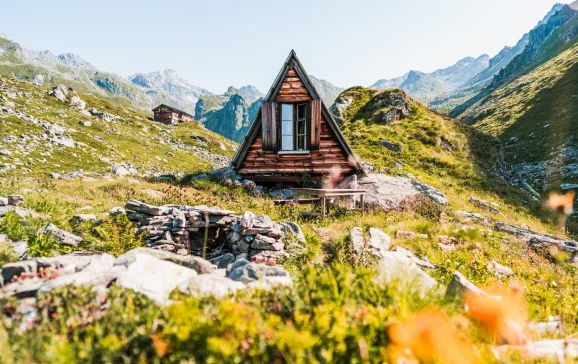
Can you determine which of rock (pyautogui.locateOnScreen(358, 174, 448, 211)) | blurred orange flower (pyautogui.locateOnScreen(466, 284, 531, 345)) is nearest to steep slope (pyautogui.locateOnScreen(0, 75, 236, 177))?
rock (pyautogui.locateOnScreen(358, 174, 448, 211))

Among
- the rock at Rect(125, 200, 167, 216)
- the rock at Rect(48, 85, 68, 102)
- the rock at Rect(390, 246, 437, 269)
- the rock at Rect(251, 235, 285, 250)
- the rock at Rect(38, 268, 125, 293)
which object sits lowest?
the rock at Rect(390, 246, 437, 269)

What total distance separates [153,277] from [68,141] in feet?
113

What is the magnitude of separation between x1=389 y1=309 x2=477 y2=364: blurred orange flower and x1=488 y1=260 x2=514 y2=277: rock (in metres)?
5.55

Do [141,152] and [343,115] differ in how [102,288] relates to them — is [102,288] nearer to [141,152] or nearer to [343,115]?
[343,115]

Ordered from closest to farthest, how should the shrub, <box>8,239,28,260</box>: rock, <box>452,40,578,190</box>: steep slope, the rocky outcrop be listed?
1. <box>8,239,28,260</box>: rock
2. the shrub
3. the rocky outcrop
4. <box>452,40,578,190</box>: steep slope

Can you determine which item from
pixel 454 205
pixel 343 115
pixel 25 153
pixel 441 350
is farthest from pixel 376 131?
pixel 25 153

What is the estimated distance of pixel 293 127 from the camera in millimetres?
15531

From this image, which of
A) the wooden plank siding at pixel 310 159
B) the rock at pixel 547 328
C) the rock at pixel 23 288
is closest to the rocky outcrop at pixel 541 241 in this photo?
the rock at pixel 547 328

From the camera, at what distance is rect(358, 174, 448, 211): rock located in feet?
43.8

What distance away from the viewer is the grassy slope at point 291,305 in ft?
8.16

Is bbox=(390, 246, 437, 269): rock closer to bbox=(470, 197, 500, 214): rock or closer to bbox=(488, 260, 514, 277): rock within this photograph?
bbox=(488, 260, 514, 277): rock

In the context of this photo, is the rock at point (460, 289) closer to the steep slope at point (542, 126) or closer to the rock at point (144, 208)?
the rock at point (144, 208)

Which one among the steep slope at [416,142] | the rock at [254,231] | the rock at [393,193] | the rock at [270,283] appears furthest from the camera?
the steep slope at [416,142]

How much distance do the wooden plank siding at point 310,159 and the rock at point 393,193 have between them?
1.46 m
